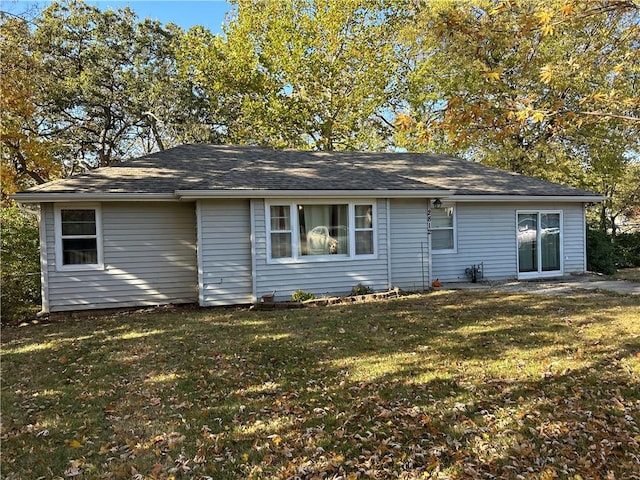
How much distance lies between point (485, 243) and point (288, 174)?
5.94 metres

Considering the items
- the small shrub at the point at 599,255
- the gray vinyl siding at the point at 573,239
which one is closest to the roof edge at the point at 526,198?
the gray vinyl siding at the point at 573,239

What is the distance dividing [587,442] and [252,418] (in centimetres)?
275

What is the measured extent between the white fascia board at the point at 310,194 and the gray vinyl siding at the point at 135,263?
1.15 meters

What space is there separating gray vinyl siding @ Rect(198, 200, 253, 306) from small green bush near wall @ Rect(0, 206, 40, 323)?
378 cm

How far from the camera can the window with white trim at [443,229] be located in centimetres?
1226

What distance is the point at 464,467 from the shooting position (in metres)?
3.17

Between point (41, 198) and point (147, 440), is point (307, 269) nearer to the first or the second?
point (41, 198)

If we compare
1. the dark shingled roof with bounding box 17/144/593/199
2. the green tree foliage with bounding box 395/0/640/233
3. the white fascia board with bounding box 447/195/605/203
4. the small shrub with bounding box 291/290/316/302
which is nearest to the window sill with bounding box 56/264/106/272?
the dark shingled roof with bounding box 17/144/593/199

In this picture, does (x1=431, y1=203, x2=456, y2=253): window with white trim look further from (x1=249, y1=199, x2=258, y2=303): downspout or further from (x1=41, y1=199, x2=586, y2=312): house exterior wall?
(x1=249, y1=199, x2=258, y2=303): downspout

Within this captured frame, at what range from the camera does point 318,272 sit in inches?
406

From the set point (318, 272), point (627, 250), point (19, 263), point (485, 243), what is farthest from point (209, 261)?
point (627, 250)

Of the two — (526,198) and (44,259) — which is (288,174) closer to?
(44,259)

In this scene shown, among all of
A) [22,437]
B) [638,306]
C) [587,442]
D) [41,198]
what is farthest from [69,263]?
[638,306]

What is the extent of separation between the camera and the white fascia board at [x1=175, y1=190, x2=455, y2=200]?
9250 mm
